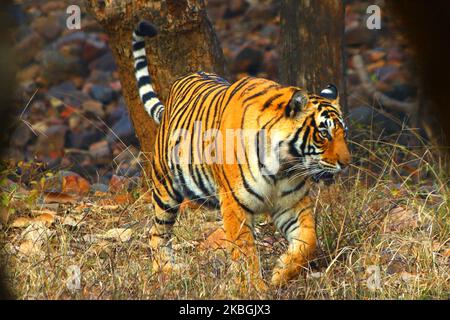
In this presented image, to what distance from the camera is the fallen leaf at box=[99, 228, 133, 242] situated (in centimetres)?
577

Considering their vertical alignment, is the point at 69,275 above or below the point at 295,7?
below

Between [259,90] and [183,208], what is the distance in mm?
1424

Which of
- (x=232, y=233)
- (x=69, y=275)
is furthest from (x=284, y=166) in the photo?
(x=69, y=275)

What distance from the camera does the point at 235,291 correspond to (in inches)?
183

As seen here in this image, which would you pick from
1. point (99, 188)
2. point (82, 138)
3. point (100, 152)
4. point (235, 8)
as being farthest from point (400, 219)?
point (235, 8)

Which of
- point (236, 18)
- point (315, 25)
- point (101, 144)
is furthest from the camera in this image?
point (236, 18)

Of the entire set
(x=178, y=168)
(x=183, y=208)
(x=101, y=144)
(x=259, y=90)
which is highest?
(x=259, y=90)

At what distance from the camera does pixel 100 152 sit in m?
12.1

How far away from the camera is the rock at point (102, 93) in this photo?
13.6m

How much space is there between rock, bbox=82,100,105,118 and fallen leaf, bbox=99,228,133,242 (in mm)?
7223

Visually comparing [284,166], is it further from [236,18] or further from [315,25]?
[236,18]

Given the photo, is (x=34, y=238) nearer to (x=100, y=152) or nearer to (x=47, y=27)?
(x=100, y=152)
